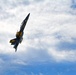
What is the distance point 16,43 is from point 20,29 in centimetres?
512

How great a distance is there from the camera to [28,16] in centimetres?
6525

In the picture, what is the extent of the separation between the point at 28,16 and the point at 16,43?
969 cm

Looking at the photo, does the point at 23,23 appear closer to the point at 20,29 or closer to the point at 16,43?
the point at 20,29

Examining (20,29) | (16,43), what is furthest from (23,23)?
(16,43)

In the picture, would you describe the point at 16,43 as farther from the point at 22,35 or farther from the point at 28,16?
the point at 28,16

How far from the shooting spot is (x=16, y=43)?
68812 millimetres

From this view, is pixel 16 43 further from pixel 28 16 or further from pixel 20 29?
pixel 28 16

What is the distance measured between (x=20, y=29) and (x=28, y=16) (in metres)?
4.70

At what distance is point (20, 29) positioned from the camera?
218 feet

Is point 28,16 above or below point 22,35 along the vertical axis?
above

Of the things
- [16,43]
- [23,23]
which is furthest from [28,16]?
[16,43]

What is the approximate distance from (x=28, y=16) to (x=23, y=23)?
2571 mm

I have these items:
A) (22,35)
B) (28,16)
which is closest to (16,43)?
(22,35)

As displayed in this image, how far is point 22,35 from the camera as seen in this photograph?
65.8 metres
